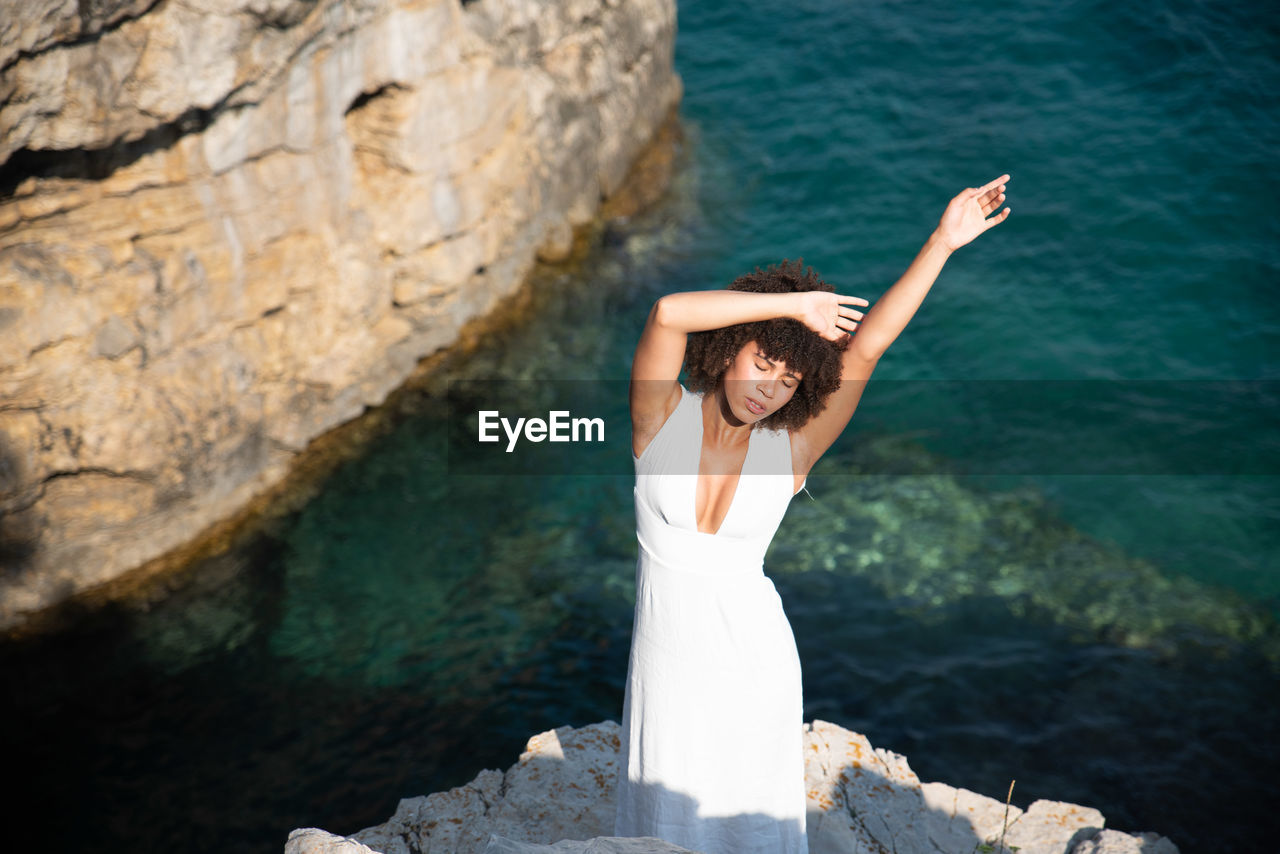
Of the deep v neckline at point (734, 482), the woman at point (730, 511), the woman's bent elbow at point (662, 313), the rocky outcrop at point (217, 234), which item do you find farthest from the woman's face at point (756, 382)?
the rocky outcrop at point (217, 234)

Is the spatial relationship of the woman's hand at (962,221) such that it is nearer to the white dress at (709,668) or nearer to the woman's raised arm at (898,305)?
the woman's raised arm at (898,305)

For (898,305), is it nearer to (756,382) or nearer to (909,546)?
(756,382)

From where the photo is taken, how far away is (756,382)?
3.37 m

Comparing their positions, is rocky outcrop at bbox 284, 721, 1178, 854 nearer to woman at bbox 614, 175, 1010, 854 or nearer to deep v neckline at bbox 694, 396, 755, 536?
woman at bbox 614, 175, 1010, 854

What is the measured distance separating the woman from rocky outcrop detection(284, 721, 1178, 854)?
1252mm

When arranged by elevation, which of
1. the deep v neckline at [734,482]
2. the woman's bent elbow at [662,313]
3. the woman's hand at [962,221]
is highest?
the woman's hand at [962,221]

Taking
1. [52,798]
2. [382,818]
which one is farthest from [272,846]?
[52,798]

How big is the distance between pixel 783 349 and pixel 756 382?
0.15 m

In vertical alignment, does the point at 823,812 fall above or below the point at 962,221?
below

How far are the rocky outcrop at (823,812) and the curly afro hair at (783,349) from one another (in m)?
2.60

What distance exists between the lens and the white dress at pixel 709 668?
3.55 metres

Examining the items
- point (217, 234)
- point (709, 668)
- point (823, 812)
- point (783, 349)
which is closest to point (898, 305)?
point (783, 349)

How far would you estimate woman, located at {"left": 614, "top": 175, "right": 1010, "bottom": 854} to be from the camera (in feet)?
10.8

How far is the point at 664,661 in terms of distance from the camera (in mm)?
3719
